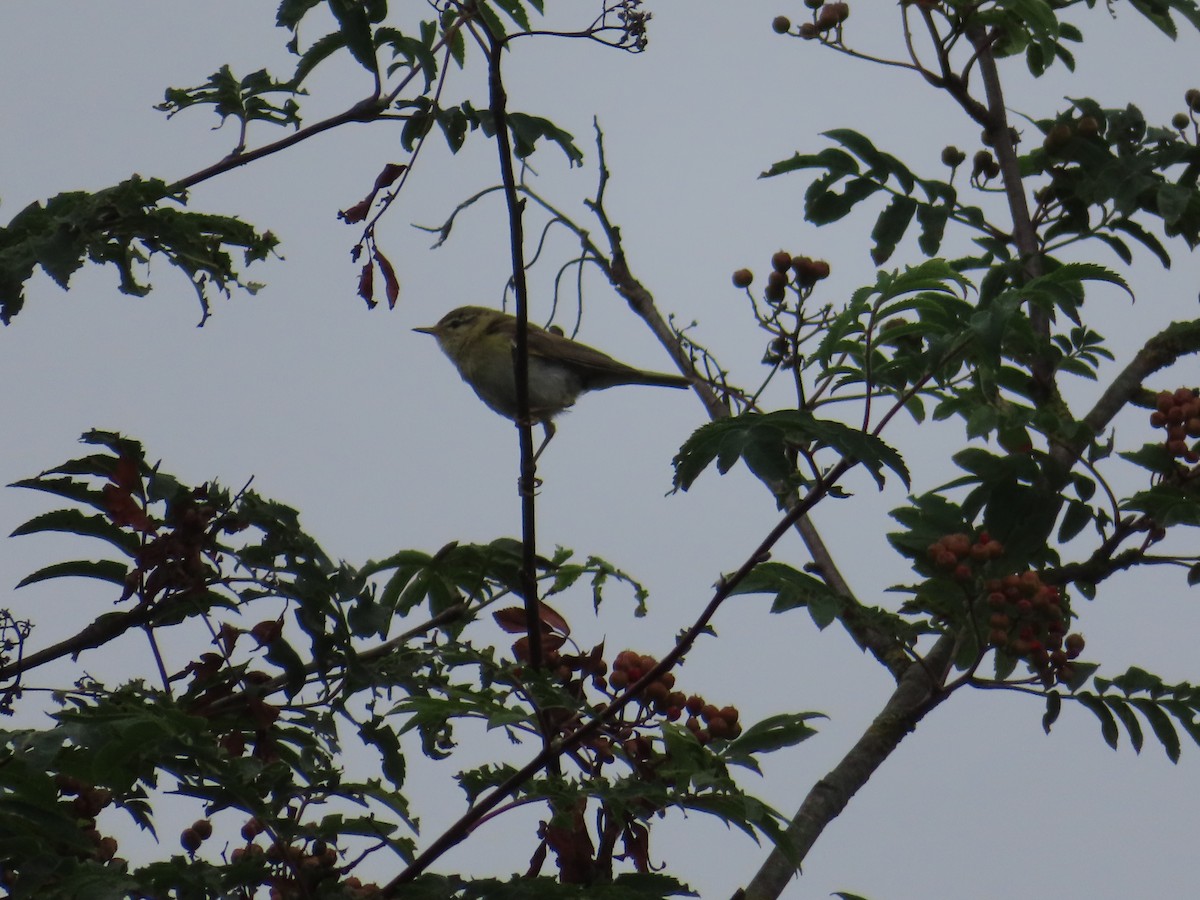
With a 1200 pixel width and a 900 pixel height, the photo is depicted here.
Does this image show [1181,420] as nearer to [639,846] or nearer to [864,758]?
[864,758]

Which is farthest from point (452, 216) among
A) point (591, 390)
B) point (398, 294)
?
point (591, 390)

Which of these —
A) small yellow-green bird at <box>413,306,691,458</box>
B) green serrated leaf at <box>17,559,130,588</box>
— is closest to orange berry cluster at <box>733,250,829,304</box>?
green serrated leaf at <box>17,559,130,588</box>

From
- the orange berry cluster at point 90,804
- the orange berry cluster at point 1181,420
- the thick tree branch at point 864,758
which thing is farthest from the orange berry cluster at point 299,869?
the orange berry cluster at point 1181,420

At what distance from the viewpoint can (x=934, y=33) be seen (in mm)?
5145

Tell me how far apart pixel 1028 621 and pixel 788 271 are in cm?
119

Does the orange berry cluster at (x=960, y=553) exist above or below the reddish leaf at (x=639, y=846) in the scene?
above

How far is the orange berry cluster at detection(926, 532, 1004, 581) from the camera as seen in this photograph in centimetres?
379

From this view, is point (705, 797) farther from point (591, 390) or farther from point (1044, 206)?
point (591, 390)

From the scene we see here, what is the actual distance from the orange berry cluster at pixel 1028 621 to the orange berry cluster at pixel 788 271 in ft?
3.28

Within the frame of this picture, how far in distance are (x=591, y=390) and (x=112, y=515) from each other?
16.5 feet

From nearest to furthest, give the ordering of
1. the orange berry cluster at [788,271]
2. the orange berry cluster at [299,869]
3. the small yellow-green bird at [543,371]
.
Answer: the orange berry cluster at [299,869], the orange berry cluster at [788,271], the small yellow-green bird at [543,371]

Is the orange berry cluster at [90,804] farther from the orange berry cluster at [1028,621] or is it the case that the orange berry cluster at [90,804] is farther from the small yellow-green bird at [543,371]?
the small yellow-green bird at [543,371]

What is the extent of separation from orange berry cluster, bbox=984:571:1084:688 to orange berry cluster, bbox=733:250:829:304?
1.00m

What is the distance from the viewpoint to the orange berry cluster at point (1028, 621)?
3.77m
